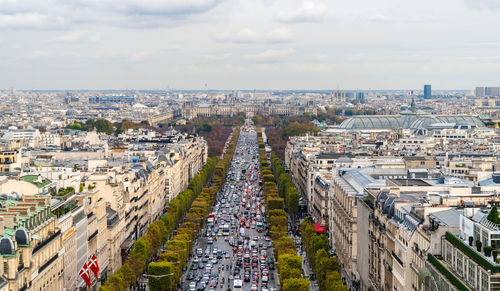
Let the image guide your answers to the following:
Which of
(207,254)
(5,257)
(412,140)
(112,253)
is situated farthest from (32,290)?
(412,140)

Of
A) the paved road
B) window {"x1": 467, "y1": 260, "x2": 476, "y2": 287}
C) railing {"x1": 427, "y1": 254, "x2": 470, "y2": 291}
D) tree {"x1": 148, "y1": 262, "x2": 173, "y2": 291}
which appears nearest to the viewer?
window {"x1": 467, "y1": 260, "x2": 476, "y2": 287}

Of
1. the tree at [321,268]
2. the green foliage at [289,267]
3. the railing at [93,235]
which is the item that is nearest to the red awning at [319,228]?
the green foliage at [289,267]

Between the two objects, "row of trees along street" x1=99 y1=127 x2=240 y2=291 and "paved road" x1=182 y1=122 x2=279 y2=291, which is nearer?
"row of trees along street" x1=99 y1=127 x2=240 y2=291

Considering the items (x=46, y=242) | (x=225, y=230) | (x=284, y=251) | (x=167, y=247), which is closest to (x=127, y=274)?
(x=167, y=247)

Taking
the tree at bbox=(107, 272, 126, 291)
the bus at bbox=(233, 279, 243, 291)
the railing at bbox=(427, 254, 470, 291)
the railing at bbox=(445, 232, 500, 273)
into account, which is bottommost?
the bus at bbox=(233, 279, 243, 291)

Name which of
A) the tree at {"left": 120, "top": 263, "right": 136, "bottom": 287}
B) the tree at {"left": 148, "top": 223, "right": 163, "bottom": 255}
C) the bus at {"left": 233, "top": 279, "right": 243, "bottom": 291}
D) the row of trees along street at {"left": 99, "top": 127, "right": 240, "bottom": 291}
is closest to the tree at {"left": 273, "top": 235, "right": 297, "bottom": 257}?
the bus at {"left": 233, "top": 279, "right": 243, "bottom": 291}

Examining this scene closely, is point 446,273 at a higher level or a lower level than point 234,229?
higher

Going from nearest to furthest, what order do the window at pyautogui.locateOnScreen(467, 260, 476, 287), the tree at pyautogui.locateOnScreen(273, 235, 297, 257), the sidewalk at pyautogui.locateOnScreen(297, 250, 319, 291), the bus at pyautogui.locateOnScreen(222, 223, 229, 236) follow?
the window at pyautogui.locateOnScreen(467, 260, 476, 287) → the sidewalk at pyautogui.locateOnScreen(297, 250, 319, 291) → the tree at pyautogui.locateOnScreen(273, 235, 297, 257) → the bus at pyautogui.locateOnScreen(222, 223, 229, 236)

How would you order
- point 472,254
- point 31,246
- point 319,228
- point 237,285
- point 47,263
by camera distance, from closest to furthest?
point 472,254, point 31,246, point 47,263, point 237,285, point 319,228

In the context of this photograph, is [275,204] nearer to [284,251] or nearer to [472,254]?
[284,251]

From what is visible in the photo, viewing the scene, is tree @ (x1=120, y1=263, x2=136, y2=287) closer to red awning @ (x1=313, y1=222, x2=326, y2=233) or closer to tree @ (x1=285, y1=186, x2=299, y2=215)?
red awning @ (x1=313, y1=222, x2=326, y2=233)
